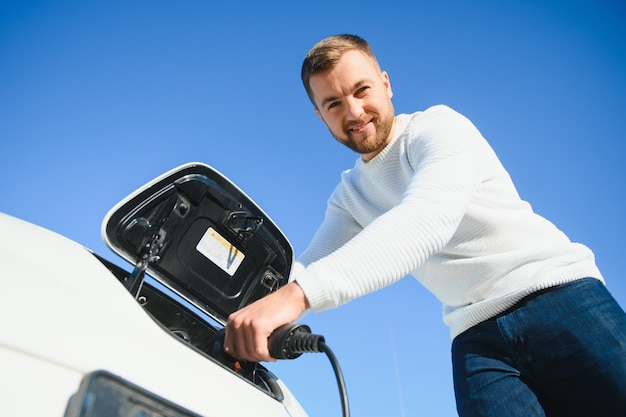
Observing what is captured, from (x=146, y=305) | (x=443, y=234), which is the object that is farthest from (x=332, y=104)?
(x=146, y=305)

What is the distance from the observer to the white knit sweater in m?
1.12

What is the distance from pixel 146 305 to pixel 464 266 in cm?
107

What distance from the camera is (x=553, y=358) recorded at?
5.03ft

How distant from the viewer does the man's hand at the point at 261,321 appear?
3.34 ft

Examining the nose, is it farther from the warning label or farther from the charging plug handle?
the charging plug handle

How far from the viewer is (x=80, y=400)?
602 millimetres

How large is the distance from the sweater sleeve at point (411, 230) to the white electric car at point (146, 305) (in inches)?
11.1

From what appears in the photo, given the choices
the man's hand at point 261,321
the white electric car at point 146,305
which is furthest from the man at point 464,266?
the white electric car at point 146,305

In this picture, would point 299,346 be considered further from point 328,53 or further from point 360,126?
point 328,53

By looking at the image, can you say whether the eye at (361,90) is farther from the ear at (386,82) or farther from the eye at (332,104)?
the ear at (386,82)

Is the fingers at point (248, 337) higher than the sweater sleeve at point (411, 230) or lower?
lower

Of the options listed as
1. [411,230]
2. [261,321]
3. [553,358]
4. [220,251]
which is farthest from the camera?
[553,358]

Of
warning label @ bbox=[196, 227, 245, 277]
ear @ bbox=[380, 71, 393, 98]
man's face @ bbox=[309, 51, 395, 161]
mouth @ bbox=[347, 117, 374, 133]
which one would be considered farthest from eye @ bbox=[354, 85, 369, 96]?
warning label @ bbox=[196, 227, 245, 277]

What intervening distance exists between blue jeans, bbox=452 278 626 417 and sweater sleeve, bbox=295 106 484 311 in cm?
52
